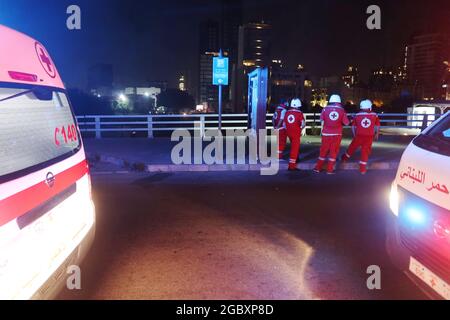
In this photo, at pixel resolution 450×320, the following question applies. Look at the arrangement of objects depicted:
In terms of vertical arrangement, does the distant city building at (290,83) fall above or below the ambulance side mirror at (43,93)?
above

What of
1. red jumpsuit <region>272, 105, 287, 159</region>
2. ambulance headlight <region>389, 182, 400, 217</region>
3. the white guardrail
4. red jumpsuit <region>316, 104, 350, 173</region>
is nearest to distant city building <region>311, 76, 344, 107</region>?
the white guardrail

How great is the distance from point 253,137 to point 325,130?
3.29 meters

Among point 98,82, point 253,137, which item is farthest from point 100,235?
point 98,82

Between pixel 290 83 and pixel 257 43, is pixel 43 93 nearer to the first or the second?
pixel 290 83

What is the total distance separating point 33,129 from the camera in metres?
3.18

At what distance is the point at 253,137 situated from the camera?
12.4 m

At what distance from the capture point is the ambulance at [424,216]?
2.79m

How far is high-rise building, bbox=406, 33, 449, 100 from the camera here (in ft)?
373

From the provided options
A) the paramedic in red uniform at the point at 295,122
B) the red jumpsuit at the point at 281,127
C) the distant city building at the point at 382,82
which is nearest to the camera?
the paramedic in red uniform at the point at 295,122

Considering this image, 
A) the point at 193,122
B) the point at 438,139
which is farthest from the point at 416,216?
the point at 193,122

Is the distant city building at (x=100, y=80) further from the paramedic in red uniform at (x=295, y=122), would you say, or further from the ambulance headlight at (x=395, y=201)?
the ambulance headlight at (x=395, y=201)

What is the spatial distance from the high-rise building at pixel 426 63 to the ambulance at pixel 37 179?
11702 centimetres

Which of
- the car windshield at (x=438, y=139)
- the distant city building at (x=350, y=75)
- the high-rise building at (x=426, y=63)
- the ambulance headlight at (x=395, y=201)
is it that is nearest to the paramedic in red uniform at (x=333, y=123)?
the car windshield at (x=438, y=139)
